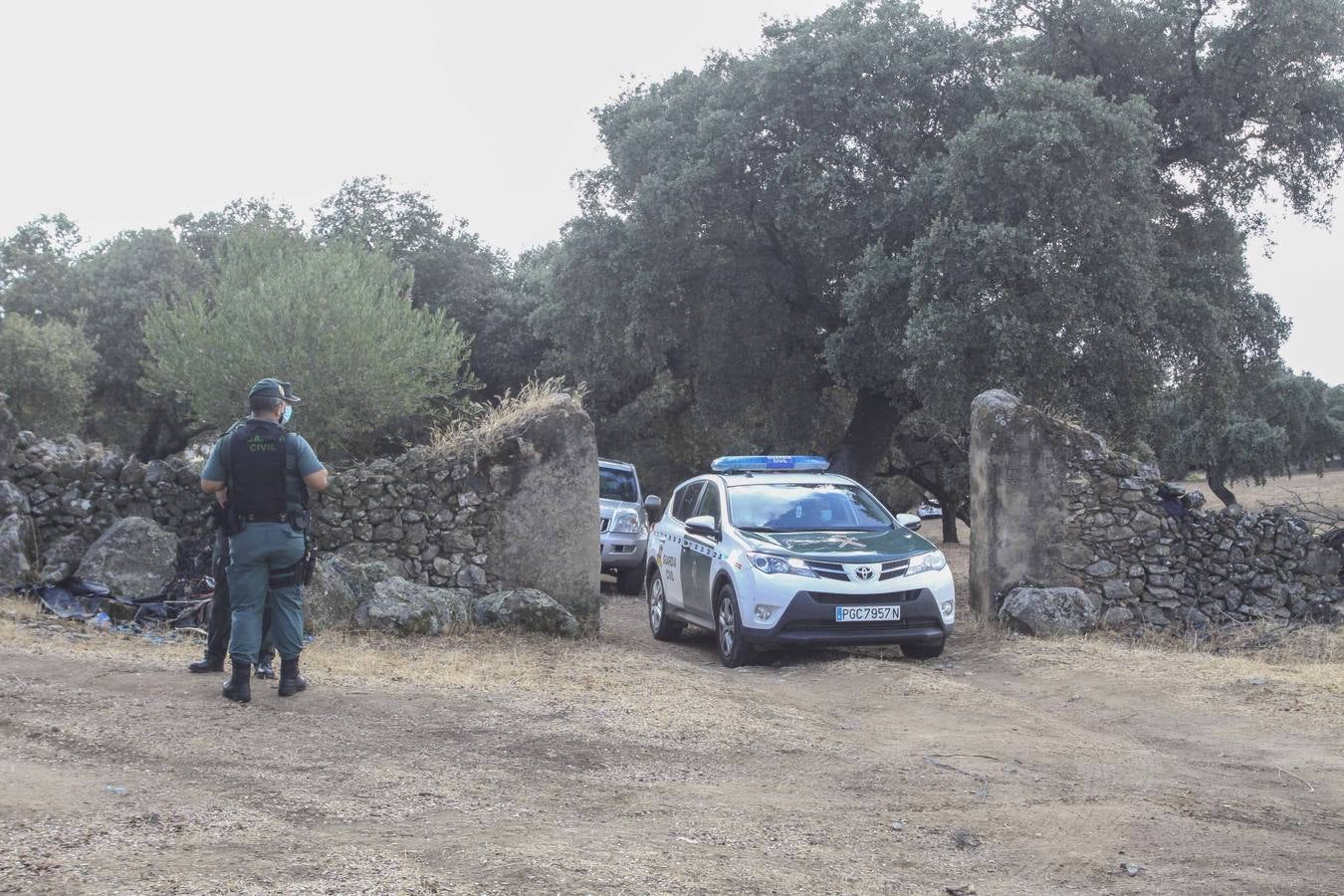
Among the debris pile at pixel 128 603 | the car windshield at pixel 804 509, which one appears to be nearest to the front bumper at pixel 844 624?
the car windshield at pixel 804 509

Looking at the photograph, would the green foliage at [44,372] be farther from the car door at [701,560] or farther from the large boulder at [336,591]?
the car door at [701,560]

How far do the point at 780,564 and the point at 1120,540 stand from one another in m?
4.85

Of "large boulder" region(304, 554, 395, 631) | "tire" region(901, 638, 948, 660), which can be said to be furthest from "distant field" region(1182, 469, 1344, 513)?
"large boulder" region(304, 554, 395, 631)

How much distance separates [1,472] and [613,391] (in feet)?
60.3

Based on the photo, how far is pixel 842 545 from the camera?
10508 millimetres

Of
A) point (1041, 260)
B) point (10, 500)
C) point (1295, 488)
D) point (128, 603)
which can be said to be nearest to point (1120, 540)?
point (1041, 260)

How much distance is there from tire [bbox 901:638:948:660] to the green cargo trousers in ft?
18.0

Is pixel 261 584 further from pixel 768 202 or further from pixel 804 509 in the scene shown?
pixel 768 202

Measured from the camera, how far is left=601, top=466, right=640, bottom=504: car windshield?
744 inches

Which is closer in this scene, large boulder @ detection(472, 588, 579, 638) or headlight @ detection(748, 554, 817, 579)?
headlight @ detection(748, 554, 817, 579)

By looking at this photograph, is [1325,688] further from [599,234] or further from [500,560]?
[599,234]

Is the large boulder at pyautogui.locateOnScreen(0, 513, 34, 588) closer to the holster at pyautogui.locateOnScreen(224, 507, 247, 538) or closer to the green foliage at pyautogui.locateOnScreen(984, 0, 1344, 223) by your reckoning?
the holster at pyautogui.locateOnScreen(224, 507, 247, 538)

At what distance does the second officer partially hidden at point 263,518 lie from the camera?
7.15m

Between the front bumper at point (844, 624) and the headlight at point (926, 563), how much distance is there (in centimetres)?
17
